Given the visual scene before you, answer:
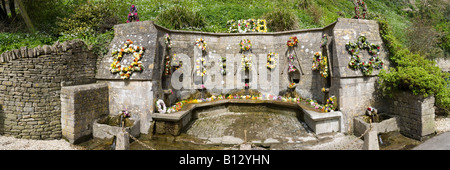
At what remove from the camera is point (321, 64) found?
24.1 feet

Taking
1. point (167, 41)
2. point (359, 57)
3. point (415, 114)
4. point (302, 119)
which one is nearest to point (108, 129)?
point (167, 41)

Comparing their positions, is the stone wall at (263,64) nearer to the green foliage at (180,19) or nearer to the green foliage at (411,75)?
the green foliage at (411,75)

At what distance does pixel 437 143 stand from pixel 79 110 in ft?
30.2

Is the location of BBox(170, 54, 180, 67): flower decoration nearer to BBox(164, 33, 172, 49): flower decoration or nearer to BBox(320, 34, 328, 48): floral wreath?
BBox(164, 33, 172, 49): flower decoration

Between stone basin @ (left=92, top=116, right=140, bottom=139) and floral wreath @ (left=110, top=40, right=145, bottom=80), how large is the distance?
1394 mm

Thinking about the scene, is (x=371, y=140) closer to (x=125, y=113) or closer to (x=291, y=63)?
(x=291, y=63)

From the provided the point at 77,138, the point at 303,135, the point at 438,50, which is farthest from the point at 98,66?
the point at 438,50

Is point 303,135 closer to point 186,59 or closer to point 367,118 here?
point 367,118

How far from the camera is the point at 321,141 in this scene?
19.9 ft

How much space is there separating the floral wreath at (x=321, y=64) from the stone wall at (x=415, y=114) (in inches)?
81.5

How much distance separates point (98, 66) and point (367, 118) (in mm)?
8384

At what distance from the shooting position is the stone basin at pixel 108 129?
5996 mm

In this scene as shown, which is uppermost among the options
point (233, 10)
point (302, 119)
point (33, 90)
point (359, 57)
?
point (233, 10)

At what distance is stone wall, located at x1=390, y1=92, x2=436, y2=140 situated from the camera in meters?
6.02
